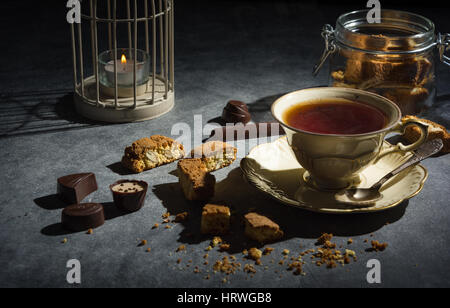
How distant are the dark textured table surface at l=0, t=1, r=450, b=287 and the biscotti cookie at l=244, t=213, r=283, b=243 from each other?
0.08ft

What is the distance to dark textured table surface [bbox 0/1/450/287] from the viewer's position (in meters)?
1.24

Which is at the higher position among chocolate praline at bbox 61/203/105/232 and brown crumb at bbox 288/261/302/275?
chocolate praline at bbox 61/203/105/232

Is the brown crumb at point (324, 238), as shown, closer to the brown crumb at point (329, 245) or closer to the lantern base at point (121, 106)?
the brown crumb at point (329, 245)

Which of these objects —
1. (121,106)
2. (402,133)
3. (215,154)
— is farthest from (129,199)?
(402,133)

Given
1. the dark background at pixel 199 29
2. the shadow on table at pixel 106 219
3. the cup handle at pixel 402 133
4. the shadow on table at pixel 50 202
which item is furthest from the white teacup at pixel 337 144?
the dark background at pixel 199 29

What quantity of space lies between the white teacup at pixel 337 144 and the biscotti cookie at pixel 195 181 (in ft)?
0.78

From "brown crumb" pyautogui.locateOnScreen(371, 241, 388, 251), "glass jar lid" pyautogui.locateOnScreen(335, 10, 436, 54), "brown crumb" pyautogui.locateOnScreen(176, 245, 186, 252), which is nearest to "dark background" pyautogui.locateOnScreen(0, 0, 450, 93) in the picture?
"glass jar lid" pyautogui.locateOnScreen(335, 10, 436, 54)

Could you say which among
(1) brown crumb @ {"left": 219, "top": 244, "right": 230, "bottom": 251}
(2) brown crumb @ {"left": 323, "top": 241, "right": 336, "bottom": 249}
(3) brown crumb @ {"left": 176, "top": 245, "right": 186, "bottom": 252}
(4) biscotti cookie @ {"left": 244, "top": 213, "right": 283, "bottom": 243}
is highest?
(4) biscotti cookie @ {"left": 244, "top": 213, "right": 283, "bottom": 243}

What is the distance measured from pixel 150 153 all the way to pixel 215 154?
0.61ft

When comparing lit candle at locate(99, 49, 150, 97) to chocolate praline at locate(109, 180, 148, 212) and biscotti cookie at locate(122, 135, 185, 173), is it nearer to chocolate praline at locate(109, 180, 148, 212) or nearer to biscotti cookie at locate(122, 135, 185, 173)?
biscotti cookie at locate(122, 135, 185, 173)

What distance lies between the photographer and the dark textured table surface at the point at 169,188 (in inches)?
49.0

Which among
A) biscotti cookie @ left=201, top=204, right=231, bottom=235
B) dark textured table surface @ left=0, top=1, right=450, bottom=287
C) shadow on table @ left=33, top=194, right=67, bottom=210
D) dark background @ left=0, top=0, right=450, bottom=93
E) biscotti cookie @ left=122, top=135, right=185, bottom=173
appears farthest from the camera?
dark background @ left=0, top=0, right=450, bottom=93
